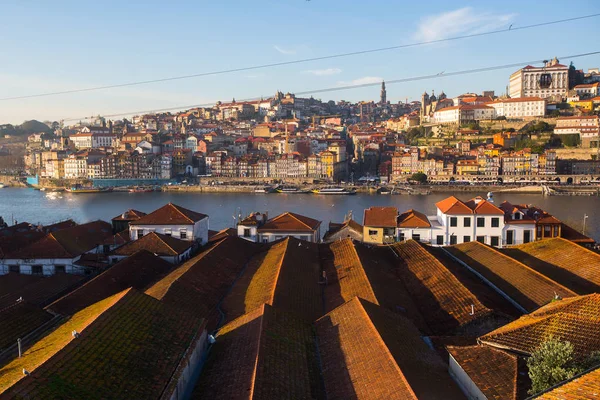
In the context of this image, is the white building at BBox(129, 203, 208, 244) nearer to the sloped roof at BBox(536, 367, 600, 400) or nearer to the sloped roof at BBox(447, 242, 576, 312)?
the sloped roof at BBox(447, 242, 576, 312)

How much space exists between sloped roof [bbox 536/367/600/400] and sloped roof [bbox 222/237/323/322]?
11.0ft

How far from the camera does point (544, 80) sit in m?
51.8

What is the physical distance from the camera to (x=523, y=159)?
130 feet

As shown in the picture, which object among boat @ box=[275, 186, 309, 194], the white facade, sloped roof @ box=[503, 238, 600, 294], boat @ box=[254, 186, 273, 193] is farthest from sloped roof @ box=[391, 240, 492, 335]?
boat @ box=[254, 186, 273, 193]

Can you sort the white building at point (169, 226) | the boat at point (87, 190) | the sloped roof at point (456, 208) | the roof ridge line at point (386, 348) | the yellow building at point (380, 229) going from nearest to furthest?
the roof ridge line at point (386, 348), the white building at point (169, 226), the yellow building at point (380, 229), the sloped roof at point (456, 208), the boat at point (87, 190)

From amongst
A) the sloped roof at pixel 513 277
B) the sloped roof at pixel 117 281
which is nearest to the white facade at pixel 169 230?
the sloped roof at pixel 117 281

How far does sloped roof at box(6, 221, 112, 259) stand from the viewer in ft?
33.8

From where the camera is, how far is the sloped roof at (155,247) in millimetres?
10344

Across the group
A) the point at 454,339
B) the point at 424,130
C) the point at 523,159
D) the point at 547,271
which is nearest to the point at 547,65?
the point at 424,130

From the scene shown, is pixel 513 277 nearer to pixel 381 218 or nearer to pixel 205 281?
pixel 205 281

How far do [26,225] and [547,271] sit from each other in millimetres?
11010

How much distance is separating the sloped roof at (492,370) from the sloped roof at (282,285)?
2116 mm

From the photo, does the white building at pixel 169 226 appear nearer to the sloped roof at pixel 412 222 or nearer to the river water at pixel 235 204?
the sloped roof at pixel 412 222

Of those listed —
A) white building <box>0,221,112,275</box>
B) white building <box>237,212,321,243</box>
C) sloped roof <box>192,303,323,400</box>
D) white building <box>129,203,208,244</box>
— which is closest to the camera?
sloped roof <box>192,303,323,400</box>
